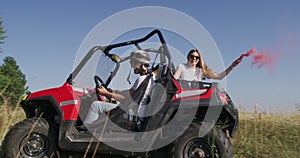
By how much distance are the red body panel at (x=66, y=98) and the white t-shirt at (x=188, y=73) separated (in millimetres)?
1585

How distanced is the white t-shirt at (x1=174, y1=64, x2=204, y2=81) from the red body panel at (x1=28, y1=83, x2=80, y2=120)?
1585 mm

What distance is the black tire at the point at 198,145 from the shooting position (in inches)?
160

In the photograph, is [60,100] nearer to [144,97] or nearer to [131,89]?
[131,89]

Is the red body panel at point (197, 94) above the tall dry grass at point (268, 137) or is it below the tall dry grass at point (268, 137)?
above

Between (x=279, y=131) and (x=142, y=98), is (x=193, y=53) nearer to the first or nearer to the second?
(x=142, y=98)

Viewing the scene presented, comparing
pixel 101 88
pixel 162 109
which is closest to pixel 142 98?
pixel 162 109

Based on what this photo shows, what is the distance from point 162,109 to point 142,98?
318mm

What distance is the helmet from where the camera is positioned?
4.62 meters

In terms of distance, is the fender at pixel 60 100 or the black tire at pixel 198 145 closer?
the black tire at pixel 198 145

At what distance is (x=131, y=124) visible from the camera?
4.45 m

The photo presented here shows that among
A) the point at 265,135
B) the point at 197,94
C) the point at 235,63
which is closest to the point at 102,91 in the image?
the point at 197,94

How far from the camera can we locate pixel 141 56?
4.62 m

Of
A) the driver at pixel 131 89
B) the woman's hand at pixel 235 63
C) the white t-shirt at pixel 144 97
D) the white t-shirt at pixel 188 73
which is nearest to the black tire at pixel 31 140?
the driver at pixel 131 89

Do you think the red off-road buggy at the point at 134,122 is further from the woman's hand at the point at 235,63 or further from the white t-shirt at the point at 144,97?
the woman's hand at the point at 235,63
